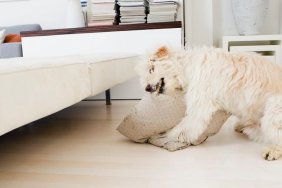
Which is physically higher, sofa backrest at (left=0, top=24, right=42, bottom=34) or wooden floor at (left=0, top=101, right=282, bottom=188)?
sofa backrest at (left=0, top=24, right=42, bottom=34)

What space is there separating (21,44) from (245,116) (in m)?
2.10

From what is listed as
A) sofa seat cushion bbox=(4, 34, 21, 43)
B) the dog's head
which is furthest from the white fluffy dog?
sofa seat cushion bbox=(4, 34, 21, 43)

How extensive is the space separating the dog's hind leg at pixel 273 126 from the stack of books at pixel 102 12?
68.9 inches

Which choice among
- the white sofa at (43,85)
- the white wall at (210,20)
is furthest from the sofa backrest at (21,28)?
the white sofa at (43,85)

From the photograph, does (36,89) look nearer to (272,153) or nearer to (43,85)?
(43,85)

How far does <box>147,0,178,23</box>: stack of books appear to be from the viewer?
2.49 m

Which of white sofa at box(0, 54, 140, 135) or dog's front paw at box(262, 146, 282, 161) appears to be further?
dog's front paw at box(262, 146, 282, 161)

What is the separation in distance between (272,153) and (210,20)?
200cm

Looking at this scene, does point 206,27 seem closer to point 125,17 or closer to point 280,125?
point 125,17

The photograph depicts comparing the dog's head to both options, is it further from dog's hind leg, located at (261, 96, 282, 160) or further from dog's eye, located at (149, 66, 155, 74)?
dog's hind leg, located at (261, 96, 282, 160)

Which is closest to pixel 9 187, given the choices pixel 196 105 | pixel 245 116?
pixel 196 105

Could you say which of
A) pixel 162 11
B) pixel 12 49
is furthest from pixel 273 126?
pixel 12 49

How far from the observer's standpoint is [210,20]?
2859 mm

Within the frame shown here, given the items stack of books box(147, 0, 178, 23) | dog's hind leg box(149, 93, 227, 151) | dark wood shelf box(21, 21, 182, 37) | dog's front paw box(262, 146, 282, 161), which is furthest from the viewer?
stack of books box(147, 0, 178, 23)
